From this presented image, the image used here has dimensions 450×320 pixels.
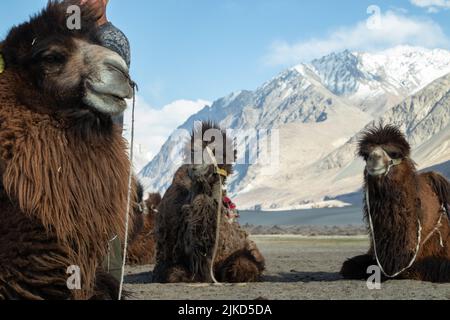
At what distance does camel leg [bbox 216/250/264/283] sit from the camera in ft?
28.0

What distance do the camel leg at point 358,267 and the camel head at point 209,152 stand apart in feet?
6.29

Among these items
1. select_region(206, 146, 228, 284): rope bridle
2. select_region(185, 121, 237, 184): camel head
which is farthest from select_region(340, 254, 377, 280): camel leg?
select_region(185, 121, 237, 184): camel head

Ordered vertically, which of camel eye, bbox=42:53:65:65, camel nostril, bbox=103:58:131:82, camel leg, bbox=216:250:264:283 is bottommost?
camel leg, bbox=216:250:264:283

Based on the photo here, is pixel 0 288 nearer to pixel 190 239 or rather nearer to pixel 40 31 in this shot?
pixel 40 31

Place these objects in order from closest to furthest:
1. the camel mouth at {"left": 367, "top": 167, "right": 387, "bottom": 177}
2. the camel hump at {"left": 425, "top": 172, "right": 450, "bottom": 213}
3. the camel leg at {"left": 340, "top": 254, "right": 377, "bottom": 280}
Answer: the camel mouth at {"left": 367, "top": 167, "right": 387, "bottom": 177} < the camel hump at {"left": 425, "top": 172, "right": 450, "bottom": 213} < the camel leg at {"left": 340, "top": 254, "right": 377, "bottom": 280}

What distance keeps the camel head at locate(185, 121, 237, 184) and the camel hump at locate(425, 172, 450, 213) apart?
8.17 ft

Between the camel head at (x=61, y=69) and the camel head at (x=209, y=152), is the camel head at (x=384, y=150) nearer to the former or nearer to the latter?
the camel head at (x=209, y=152)

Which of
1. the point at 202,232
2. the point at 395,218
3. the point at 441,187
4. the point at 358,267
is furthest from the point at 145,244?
the point at 441,187

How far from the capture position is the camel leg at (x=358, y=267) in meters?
8.91

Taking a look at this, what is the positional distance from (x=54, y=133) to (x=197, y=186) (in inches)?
217

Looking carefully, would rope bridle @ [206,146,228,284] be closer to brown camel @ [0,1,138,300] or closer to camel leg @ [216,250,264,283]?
camel leg @ [216,250,264,283]

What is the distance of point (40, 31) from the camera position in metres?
3.42

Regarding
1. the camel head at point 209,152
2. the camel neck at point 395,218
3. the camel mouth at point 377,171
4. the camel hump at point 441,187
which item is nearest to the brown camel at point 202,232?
the camel head at point 209,152

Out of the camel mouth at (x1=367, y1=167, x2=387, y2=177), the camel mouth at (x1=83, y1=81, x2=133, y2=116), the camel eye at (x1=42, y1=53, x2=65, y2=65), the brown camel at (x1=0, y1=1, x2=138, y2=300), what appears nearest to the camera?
the brown camel at (x1=0, y1=1, x2=138, y2=300)
